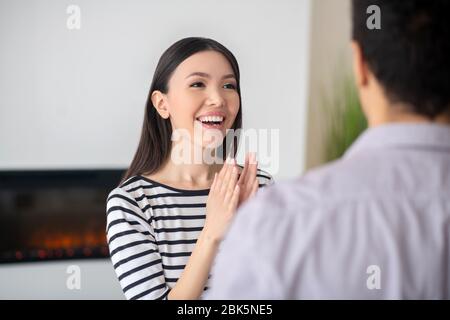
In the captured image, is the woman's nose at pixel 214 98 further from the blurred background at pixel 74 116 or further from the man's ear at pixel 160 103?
the blurred background at pixel 74 116

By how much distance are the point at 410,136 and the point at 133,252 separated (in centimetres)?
67

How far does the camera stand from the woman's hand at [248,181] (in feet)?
3.76

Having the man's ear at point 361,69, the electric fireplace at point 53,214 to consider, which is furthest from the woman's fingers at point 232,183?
the electric fireplace at point 53,214

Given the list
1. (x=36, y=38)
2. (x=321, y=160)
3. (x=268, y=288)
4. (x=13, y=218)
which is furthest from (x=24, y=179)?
(x=268, y=288)

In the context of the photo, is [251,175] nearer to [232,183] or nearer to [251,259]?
[232,183]

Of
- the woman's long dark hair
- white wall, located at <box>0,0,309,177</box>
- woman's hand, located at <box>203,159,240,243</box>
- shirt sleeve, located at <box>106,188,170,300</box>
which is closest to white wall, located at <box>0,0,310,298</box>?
white wall, located at <box>0,0,309,177</box>

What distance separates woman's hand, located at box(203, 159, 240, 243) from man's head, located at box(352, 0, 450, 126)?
1.59 ft

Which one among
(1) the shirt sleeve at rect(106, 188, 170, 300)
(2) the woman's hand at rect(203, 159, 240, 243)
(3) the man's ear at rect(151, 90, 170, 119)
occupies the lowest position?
(1) the shirt sleeve at rect(106, 188, 170, 300)

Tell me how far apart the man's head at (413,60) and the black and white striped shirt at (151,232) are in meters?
0.64

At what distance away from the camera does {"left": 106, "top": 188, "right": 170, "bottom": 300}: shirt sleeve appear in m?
1.12

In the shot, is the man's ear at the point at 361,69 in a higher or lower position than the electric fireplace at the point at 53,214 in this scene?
higher

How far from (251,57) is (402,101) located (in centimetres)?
249

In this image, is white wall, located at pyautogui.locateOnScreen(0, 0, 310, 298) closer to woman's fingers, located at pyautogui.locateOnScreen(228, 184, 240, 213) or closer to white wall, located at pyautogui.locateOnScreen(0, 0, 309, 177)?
white wall, located at pyautogui.locateOnScreen(0, 0, 309, 177)

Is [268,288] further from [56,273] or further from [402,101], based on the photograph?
[56,273]
